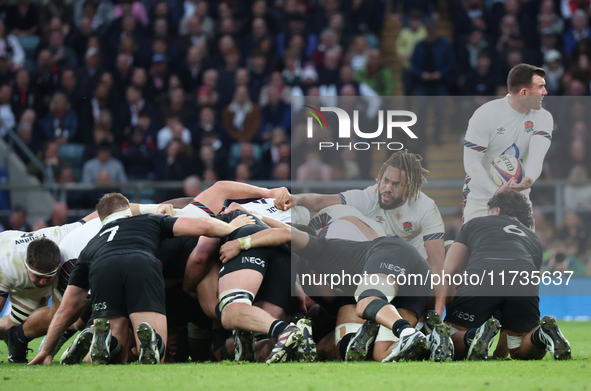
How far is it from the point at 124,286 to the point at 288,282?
4.54 feet

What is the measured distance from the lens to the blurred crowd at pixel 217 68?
41.3 feet

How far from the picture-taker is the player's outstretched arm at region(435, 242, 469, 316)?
6789mm

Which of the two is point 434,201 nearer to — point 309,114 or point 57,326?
point 309,114

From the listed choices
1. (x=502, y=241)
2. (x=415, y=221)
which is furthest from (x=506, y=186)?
(x=415, y=221)

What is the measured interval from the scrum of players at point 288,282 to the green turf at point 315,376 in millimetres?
280

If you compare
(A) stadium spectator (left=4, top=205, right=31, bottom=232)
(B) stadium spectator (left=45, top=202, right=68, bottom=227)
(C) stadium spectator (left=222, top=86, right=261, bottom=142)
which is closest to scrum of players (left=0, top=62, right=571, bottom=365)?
(B) stadium spectator (left=45, top=202, right=68, bottom=227)

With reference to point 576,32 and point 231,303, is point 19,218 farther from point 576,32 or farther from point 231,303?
point 576,32

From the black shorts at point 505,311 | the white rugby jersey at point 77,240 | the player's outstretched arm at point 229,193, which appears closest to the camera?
the black shorts at point 505,311

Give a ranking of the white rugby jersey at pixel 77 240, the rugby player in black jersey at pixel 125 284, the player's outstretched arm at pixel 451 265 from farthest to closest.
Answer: the white rugby jersey at pixel 77 240, the player's outstretched arm at pixel 451 265, the rugby player in black jersey at pixel 125 284

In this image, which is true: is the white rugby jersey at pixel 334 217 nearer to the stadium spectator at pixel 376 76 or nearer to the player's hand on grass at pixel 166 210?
the player's hand on grass at pixel 166 210

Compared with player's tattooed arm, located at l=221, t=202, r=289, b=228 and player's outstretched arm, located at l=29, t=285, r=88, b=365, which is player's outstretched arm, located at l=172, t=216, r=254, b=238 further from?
player's outstretched arm, located at l=29, t=285, r=88, b=365

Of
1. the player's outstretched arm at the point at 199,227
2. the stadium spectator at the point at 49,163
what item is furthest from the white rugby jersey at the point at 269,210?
the stadium spectator at the point at 49,163

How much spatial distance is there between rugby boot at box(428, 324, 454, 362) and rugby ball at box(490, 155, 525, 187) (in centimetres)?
200

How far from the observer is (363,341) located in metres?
5.83
